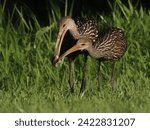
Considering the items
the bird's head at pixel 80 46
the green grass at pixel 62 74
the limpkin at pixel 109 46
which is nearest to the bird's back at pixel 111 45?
the limpkin at pixel 109 46

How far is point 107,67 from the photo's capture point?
952 cm

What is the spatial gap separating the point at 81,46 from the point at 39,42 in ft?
4.36

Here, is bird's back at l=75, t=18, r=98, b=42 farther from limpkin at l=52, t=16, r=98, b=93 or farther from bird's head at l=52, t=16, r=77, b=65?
bird's head at l=52, t=16, r=77, b=65

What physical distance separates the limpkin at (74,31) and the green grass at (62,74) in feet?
1.10

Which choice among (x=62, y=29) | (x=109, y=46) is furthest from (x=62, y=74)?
(x=62, y=29)

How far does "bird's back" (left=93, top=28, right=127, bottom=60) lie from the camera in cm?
884

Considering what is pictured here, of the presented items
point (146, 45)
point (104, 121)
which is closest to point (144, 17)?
point (146, 45)

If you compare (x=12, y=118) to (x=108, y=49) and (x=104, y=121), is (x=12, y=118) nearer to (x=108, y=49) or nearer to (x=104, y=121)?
(x=104, y=121)

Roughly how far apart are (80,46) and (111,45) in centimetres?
54

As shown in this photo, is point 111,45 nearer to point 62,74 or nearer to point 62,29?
point 62,29

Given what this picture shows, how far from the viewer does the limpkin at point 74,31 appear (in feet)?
28.1

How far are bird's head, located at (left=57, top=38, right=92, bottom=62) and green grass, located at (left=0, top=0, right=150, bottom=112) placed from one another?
0.45 meters

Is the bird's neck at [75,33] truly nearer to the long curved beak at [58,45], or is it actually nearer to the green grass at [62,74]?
the long curved beak at [58,45]

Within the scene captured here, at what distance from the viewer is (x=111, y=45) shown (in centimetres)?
891
